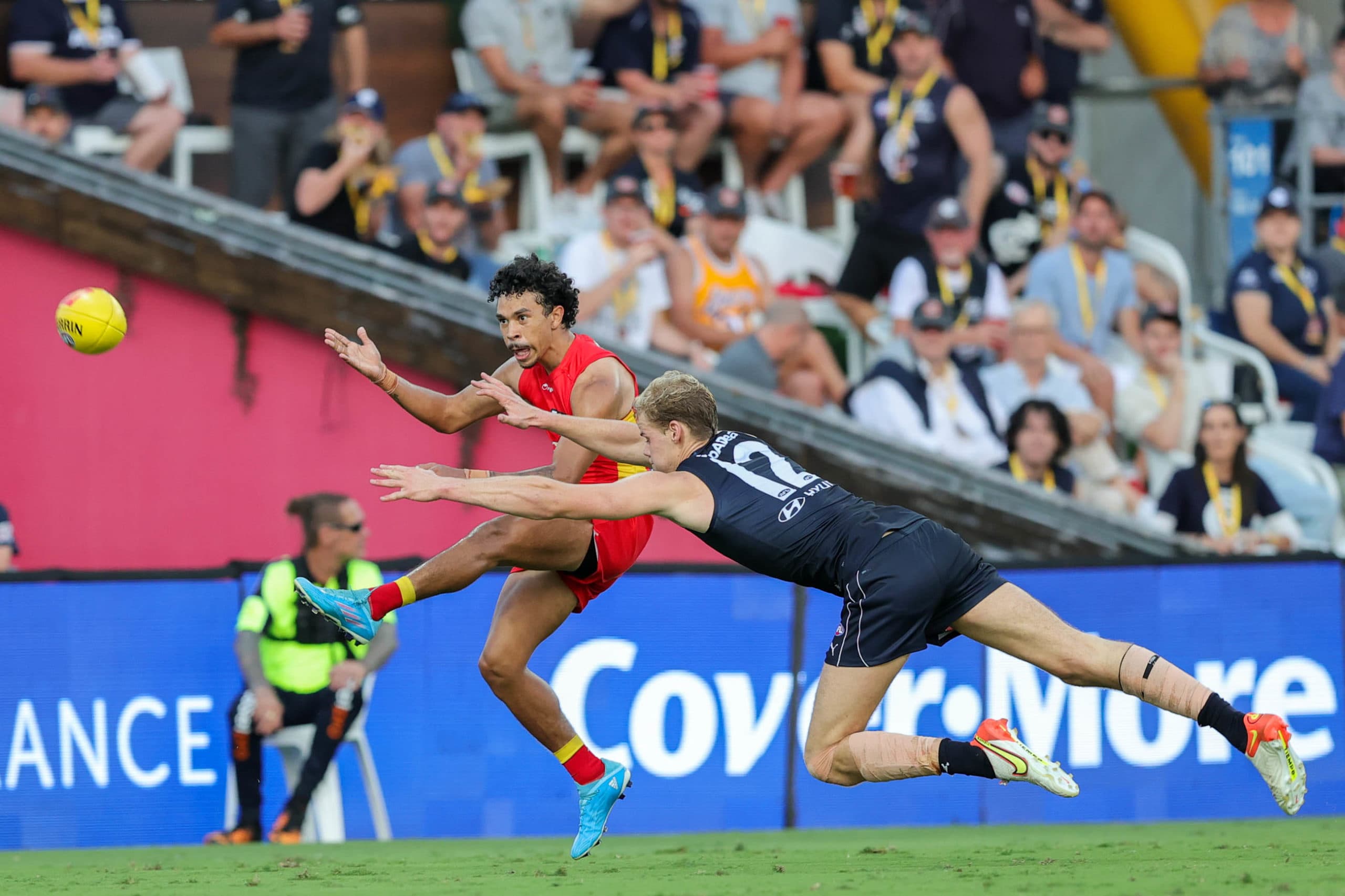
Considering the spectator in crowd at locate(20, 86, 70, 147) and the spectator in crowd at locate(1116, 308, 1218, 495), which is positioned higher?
the spectator in crowd at locate(20, 86, 70, 147)

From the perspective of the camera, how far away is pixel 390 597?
730 centimetres

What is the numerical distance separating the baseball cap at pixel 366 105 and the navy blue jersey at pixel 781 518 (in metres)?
5.57

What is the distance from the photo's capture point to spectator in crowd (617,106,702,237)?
1233 cm

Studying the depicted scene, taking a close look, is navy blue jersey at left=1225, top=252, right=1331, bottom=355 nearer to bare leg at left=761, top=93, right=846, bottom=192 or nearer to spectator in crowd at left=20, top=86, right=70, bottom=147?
bare leg at left=761, top=93, right=846, bottom=192

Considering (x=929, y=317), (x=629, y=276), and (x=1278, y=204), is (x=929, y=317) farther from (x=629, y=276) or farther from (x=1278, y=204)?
(x=1278, y=204)

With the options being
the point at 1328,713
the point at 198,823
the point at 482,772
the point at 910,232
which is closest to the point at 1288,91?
the point at 910,232

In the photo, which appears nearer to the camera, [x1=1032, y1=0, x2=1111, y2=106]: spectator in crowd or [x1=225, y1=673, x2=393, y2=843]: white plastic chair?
[x1=225, y1=673, x2=393, y2=843]: white plastic chair

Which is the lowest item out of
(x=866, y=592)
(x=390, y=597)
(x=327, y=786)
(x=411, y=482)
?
(x=327, y=786)

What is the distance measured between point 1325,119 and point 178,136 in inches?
335

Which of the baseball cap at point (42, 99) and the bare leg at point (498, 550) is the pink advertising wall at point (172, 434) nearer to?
the baseball cap at point (42, 99)

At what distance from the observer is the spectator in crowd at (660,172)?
1233 centimetres

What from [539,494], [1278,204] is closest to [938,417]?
[1278,204]

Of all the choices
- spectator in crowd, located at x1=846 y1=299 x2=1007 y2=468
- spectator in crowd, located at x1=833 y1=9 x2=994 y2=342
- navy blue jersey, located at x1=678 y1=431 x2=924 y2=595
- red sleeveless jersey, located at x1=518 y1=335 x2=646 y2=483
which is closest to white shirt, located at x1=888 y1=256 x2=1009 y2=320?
spectator in crowd, located at x1=833 y1=9 x2=994 y2=342

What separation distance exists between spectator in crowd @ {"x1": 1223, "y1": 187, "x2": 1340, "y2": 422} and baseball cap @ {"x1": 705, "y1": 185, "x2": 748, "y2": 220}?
3.88 meters
